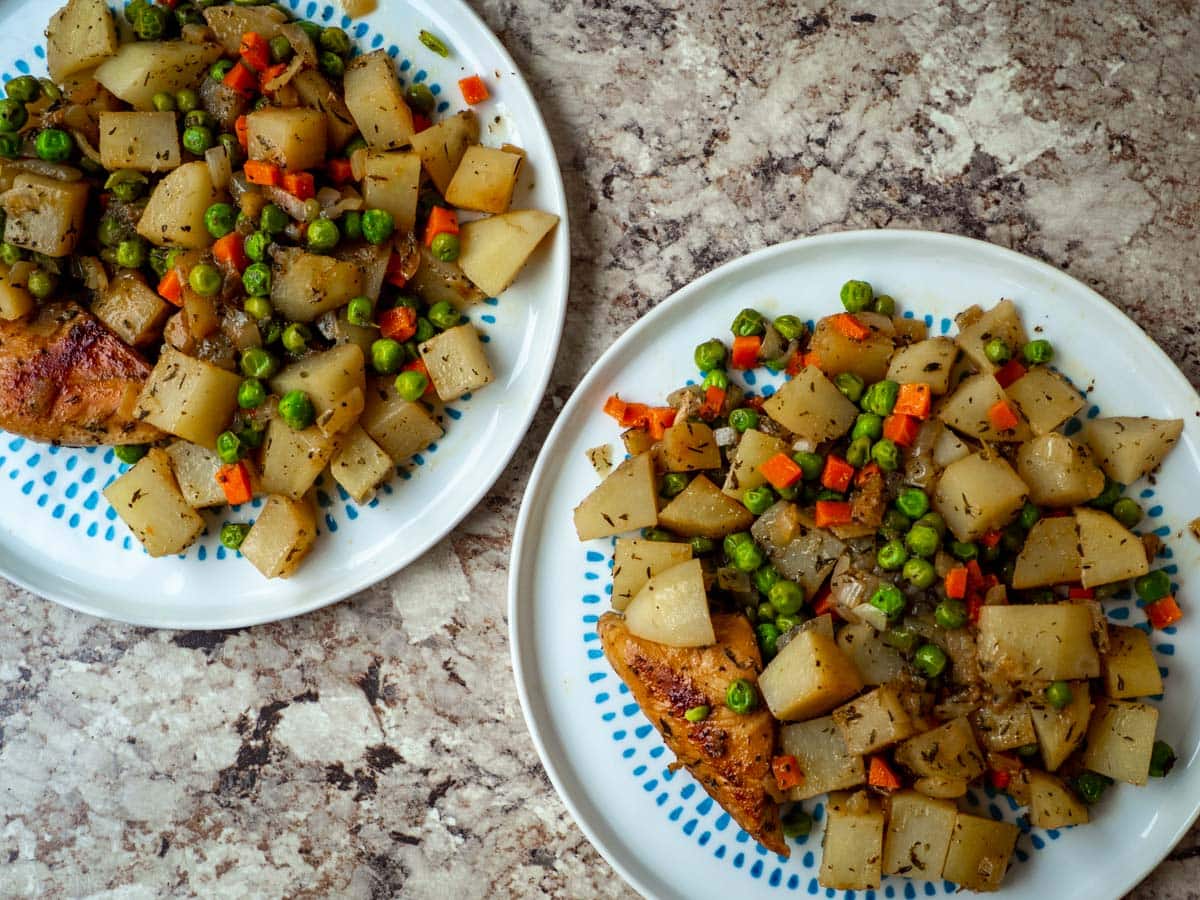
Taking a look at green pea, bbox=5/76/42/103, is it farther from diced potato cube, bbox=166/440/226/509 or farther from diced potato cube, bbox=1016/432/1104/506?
diced potato cube, bbox=1016/432/1104/506

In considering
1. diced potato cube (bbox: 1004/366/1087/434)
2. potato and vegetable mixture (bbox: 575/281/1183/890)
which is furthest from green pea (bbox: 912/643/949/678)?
diced potato cube (bbox: 1004/366/1087/434)

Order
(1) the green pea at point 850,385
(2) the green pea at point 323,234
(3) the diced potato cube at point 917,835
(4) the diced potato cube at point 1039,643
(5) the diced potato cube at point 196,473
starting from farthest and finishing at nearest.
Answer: (5) the diced potato cube at point 196,473 → (2) the green pea at point 323,234 → (1) the green pea at point 850,385 → (3) the diced potato cube at point 917,835 → (4) the diced potato cube at point 1039,643

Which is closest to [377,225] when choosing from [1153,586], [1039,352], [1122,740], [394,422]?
[394,422]

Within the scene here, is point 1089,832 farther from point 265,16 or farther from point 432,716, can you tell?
point 265,16

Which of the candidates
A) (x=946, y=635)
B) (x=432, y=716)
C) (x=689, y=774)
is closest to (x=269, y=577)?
(x=432, y=716)

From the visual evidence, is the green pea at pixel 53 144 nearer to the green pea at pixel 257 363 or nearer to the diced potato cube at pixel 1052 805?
the green pea at pixel 257 363

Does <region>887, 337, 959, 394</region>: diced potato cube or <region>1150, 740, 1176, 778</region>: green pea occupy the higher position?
<region>887, 337, 959, 394</region>: diced potato cube

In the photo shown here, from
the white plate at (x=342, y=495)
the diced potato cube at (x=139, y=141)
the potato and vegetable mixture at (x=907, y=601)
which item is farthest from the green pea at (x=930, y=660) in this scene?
the diced potato cube at (x=139, y=141)
